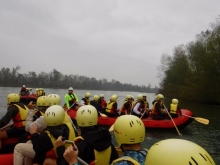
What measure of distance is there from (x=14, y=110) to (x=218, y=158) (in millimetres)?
6851

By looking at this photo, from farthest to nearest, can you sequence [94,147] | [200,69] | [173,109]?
[200,69]
[173,109]
[94,147]

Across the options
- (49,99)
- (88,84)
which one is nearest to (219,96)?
(49,99)

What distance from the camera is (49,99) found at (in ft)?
16.4

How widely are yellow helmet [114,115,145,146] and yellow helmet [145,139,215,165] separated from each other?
0.84 meters

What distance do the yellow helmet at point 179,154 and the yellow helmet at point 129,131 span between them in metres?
0.84

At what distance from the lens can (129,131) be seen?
2361 mm

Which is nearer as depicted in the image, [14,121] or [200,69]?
[14,121]

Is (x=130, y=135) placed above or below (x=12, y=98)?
below

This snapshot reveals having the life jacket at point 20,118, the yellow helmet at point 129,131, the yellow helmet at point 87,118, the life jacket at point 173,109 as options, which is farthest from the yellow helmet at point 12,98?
the life jacket at point 173,109

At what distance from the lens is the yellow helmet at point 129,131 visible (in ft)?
7.71

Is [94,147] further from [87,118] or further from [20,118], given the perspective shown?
[20,118]

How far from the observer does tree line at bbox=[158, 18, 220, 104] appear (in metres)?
29.9

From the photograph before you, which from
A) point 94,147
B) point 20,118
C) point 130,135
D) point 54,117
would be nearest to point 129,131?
point 130,135

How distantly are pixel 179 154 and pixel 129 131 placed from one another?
3.29ft
